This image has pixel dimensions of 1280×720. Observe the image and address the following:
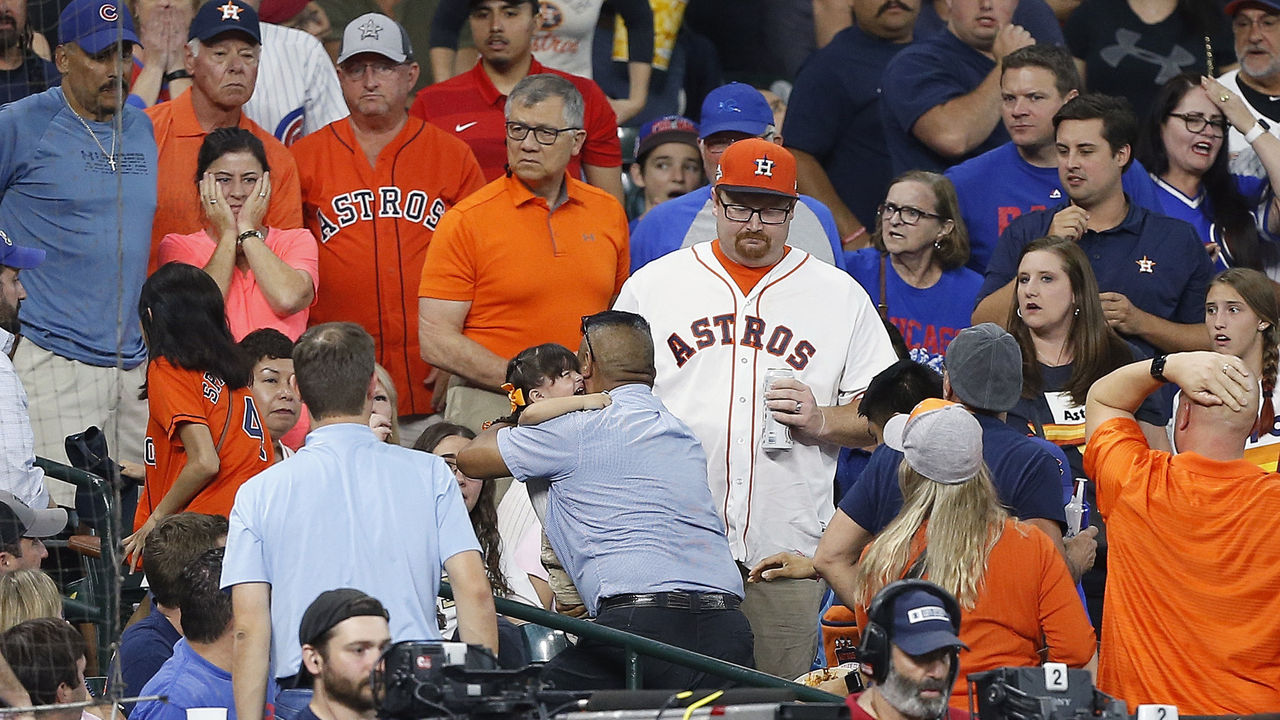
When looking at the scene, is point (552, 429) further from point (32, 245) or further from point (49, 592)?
point (32, 245)

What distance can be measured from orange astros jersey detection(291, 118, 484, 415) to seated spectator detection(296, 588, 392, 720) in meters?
4.03

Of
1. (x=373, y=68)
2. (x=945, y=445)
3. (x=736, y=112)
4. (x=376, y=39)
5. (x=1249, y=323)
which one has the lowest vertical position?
(x=945, y=445)

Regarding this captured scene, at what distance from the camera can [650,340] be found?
6625 mm

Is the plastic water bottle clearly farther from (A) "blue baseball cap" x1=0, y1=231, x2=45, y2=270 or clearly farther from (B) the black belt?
(A) "blue baseball cap" x1=0, y1=231, x2=45, y2=270

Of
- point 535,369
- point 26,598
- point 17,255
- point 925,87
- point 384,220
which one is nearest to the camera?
point 26,598

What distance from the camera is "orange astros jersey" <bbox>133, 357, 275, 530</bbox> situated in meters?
7.46

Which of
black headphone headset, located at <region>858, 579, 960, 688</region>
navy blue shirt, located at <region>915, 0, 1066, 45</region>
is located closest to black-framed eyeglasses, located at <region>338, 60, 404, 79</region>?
navy blue shirt, located at <region>915, 0, 1066, 45</region>

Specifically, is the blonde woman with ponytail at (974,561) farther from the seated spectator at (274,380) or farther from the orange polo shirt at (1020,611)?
the seated spectator at (274,380)

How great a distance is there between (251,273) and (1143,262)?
4.18 m

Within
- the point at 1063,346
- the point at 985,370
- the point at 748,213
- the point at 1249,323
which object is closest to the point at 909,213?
the point at 1063,346

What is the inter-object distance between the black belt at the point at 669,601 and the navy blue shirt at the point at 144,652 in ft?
5.01

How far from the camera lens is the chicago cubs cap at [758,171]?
7578 mm

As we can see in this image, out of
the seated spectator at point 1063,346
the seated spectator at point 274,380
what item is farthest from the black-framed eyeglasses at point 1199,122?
the seated spectator at point 274,380

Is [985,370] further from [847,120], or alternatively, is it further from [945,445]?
[847,120]
